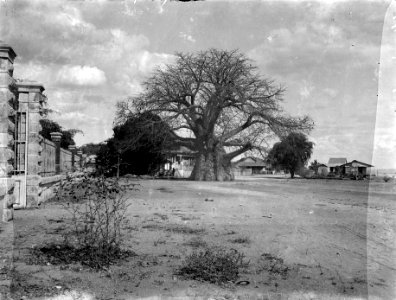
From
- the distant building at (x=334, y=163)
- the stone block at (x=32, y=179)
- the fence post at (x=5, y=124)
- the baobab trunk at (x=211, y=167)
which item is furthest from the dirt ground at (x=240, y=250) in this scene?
the distant building at (x=334, y=163)

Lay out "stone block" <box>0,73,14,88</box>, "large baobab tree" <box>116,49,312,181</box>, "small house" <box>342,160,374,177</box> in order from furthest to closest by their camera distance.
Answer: "small house" <box>342,160,374,177</box> → "large baobab tree" <box>116,49,312,181</box> → "stone block" <box>0,73,14,88</box>

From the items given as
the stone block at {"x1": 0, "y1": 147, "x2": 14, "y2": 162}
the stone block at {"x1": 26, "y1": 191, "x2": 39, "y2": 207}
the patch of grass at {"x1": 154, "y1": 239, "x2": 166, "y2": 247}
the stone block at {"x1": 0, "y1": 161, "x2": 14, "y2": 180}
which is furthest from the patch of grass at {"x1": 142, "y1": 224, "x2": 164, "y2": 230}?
the stone block at {"x1": 26, "y1": 191, "x2": 39, "y2": 207}

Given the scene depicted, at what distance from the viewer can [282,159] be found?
59.1 m

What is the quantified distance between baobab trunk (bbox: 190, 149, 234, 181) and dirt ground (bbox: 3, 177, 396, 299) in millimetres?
22235

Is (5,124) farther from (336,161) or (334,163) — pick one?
(336,161)

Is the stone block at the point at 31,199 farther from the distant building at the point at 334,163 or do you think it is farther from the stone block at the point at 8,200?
the distant building at the point at 334,163

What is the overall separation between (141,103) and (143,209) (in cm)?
2158

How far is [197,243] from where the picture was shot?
6875 mm

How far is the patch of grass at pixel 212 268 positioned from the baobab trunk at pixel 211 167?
28008 millimetres

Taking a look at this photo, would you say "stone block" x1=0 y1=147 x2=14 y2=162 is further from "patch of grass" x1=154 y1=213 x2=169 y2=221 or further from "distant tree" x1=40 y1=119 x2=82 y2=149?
"distant tree" x1=40 y1=119 x2=82 y2=149

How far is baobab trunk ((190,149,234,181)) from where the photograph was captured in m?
33.8

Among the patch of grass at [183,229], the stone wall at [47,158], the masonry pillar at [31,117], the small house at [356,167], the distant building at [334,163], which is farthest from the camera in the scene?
the distant building at [334,163]

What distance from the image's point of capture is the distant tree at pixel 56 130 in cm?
3637

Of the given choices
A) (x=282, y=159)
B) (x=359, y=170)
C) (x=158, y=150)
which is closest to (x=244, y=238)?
(x=158, y=150)
